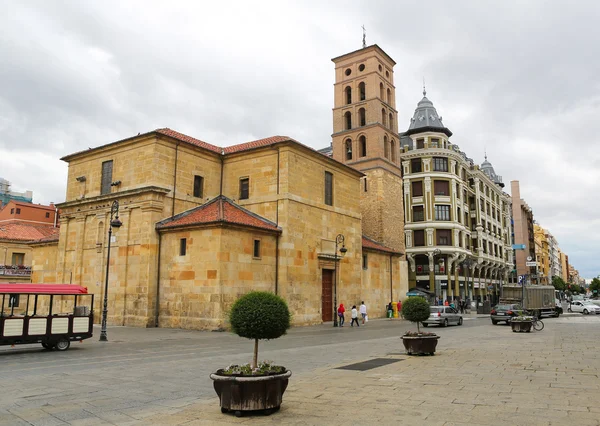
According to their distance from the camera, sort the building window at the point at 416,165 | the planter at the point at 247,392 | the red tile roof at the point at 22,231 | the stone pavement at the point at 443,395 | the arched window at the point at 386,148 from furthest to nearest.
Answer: the building window at the point at 416,165
the red tile roof at the point at 22,231
the arched window at the point at 386,148
the planter at the point at 247,392
the stone pavement at the point at 443,395

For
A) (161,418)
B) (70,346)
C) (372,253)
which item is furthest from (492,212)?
(161,418)

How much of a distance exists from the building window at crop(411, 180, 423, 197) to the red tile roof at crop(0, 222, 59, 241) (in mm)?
40636

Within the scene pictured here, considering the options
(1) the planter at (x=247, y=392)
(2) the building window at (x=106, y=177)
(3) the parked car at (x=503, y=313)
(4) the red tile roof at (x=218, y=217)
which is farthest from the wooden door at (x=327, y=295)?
(1) the planter at (x=247, y=392)

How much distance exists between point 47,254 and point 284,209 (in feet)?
61.8

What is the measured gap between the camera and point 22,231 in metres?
50.9

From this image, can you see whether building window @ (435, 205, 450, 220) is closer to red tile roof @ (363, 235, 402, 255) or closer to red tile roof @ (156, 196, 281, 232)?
red tile roof @ (363, 235, 402, 255)

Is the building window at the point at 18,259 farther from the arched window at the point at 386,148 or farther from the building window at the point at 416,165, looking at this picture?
the building window at the point at 416,165

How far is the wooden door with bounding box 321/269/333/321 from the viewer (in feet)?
103

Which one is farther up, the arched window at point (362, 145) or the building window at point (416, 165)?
the building window at point (416, 165)

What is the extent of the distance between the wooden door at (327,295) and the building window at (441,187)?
1191 inches

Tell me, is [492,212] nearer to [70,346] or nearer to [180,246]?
[180,246]

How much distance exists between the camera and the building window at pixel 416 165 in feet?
193

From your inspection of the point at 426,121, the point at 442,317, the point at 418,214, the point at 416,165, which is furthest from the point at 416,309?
the point at 426,121

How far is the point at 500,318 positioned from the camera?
30.5m
